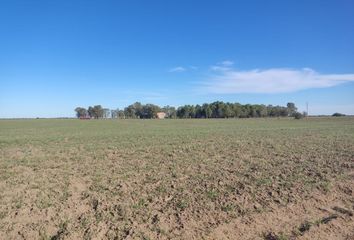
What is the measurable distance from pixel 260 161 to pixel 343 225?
6752 mm

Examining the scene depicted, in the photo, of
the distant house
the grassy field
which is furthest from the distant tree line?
the grassy field

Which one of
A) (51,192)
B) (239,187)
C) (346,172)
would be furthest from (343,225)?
(51,192)

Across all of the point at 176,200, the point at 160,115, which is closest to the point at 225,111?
the point at 160,115

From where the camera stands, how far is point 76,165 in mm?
13094

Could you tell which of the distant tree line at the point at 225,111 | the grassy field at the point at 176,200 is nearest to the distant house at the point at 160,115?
the distant tree line at the point at 225,111

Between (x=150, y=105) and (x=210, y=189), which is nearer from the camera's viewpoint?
(x=210, y=189)

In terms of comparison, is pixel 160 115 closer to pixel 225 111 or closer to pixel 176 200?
pixel 225 111

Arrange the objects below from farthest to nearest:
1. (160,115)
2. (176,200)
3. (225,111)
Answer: (160,115)
(225,111)
(176,200)

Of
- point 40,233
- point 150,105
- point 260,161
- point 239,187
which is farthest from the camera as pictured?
point 150,105

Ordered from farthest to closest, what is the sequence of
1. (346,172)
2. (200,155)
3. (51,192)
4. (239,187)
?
(200,155)
(346,172)
(239,187)
(51,192)

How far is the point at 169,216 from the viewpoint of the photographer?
7.45 meters

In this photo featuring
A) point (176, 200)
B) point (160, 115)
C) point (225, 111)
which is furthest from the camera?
point (160, 115)

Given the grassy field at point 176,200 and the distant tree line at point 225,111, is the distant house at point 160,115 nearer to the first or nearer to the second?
the distant tree line at point 225,111

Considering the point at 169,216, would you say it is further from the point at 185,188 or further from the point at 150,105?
the point at 150,105
